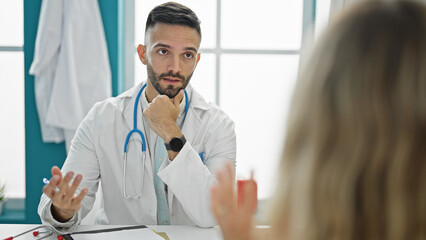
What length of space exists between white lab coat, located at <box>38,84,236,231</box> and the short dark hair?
32 cm

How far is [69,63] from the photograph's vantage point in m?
2.30

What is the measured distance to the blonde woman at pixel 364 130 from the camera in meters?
0.54

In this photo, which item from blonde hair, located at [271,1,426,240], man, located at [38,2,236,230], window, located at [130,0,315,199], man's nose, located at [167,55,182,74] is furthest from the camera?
window, located at [130,0,315,199]

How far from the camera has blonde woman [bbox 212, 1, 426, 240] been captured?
54 centimetres

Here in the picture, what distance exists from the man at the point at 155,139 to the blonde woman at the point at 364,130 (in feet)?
3.16

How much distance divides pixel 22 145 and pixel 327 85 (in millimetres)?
2503

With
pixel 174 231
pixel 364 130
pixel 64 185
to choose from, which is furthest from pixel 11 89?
pixel 364 130

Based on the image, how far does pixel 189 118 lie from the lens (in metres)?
1.78

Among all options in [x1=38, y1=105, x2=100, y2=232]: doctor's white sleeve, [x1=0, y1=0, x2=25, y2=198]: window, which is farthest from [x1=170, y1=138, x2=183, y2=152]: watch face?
[x1=0, y1=0, x2=25, y2=198]: window

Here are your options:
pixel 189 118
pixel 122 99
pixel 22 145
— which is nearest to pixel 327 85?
pixel 189 118

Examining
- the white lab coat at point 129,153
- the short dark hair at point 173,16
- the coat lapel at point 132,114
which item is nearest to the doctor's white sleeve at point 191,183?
the white lab coat at point 129,153

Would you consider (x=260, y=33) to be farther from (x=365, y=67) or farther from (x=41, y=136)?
(x=365, y=67)

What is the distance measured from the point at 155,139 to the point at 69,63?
0.87 m

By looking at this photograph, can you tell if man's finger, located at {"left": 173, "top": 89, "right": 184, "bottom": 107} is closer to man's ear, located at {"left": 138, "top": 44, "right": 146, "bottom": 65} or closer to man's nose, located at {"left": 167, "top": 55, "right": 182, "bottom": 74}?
man's nose, located at {"left": 167, "top": 55, "right": 182, "bottom": 74}
